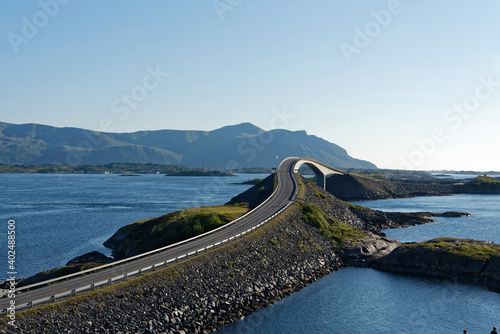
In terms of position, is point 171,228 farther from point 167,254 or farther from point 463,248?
point 463,248

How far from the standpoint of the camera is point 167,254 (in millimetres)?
56875

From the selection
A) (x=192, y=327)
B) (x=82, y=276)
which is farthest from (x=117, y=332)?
(x=82, y=276)

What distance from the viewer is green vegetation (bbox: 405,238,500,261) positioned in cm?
6775

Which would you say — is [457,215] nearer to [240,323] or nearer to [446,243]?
[446,243]

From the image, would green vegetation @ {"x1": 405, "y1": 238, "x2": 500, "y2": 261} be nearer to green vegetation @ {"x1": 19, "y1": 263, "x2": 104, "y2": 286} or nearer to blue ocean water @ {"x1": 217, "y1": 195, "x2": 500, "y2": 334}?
A: blue ocean water @ {"x1": 217, "y1": 195, "x2": 500, "y2": 334}

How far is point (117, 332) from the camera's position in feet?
128

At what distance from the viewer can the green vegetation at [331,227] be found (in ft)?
275

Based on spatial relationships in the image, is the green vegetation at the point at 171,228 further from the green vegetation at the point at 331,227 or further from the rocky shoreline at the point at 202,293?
the green vegetation at the point at 331,227

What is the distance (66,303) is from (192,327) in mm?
12471

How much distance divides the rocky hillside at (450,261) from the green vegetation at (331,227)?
9.91m

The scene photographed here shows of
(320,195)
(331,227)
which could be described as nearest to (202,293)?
(331,227)

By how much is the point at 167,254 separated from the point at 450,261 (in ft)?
144

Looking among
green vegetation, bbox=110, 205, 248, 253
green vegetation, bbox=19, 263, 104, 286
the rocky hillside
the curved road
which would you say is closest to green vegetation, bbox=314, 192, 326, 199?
the curved road

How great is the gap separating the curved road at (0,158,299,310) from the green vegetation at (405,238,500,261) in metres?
28.4
